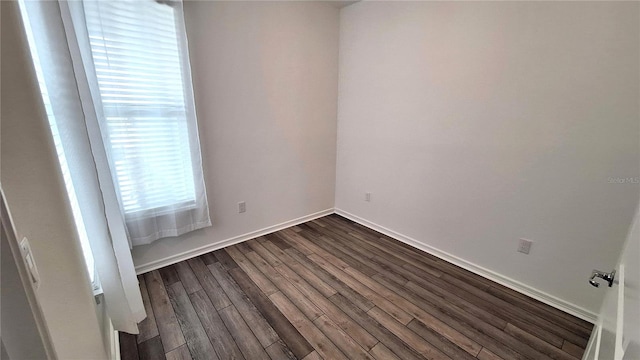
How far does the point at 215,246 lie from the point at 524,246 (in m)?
2.67

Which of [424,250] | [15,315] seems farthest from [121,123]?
[424,250]

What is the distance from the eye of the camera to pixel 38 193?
0.72 metres

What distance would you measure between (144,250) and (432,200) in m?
2.59

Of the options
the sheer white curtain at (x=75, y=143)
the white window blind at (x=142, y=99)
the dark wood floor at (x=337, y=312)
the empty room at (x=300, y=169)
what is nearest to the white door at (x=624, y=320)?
the empty room at (x=300, y=169)

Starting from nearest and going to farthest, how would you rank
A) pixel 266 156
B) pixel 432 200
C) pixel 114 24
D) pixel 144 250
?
pixel 114 24 < pixel 144 250 < pixel 432 200 < pixel 266 156

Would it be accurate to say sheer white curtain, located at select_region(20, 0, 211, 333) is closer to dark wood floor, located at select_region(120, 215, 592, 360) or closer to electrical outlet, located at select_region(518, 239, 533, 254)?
dark wood floor, located at select_region(120, 215, 592, 360)

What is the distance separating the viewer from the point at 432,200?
8.10ft

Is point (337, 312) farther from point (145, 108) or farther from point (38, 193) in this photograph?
point (145, 108)

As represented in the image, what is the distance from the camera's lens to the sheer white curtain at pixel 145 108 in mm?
1661

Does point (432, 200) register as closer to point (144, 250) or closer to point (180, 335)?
point (180, 335)

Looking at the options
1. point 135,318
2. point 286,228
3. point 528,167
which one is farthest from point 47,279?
point 528,167

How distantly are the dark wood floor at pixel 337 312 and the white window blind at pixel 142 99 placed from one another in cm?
77

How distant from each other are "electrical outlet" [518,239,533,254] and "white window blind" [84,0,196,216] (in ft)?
8.93

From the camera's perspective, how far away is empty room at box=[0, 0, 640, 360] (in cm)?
98
